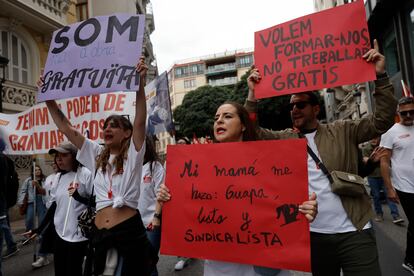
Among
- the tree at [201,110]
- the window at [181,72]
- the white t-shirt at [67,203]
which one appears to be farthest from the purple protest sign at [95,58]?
the window at [181,72]

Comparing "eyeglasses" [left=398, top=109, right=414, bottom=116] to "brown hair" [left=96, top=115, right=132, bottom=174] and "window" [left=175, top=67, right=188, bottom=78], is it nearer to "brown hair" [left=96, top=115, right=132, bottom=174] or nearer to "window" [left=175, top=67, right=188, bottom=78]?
"brown hair" [left=96, top=115, right=132, bottom=174]

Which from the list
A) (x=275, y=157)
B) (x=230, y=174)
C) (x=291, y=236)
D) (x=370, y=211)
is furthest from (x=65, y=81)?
(x=370, y=211)

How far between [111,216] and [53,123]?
3.27 metres

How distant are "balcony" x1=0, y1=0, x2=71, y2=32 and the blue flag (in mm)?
9400

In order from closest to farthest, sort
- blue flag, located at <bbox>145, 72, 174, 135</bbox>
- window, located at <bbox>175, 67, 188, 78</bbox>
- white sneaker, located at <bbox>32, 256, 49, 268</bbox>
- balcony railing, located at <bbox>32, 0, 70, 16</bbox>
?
blue flag, located at <bbox>145, 72, 174, 135</bbox> < white sneaker, located at <bbox>32, 256, 49, 268</bbox> < balcony railing, located at <bbox>32, 0, 70, 16</bbox> < window, located at <bbox>175, 67, 188, 78</bbox>

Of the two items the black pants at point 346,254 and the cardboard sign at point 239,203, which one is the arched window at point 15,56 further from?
the black pants at point 346,254

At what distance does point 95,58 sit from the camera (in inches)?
115

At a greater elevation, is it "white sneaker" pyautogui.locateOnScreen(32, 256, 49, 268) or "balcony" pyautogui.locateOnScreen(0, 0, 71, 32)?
"balcony" pyautogui.locateOnScreen(0, 0, 71, 32)

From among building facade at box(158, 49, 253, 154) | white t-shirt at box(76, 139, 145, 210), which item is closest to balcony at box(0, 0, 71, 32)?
white t-shirt at box(76, 139, 145, 210)

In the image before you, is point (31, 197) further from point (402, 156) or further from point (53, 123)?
point (402, 156)

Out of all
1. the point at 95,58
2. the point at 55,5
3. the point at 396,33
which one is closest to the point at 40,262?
the point at 95,58

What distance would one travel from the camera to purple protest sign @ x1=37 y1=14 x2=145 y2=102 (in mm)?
2789

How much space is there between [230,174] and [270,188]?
0.26 meters

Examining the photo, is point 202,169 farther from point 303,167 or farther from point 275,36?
point 275,36
